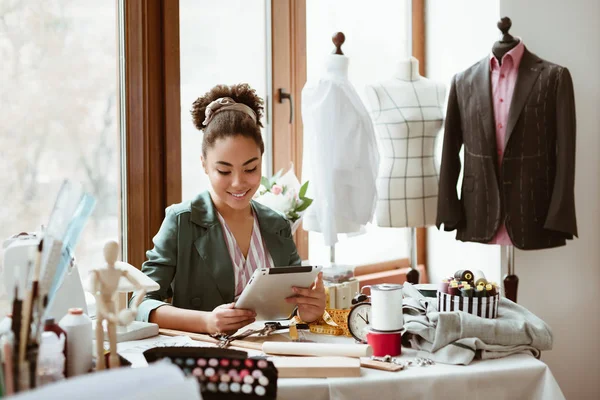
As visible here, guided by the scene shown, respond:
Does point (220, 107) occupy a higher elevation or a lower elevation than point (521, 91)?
lower

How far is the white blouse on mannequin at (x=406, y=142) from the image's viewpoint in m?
3.27

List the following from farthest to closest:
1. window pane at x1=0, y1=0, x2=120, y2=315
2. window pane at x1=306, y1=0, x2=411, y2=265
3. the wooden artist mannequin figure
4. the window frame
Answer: window pane at x1=306, y1=0, x2=411, y2=265 < the window frame < window pane at x1=0, y1=0, x2=120, y2=315 < the wooden artist mannequin figure

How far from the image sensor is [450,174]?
3201mm

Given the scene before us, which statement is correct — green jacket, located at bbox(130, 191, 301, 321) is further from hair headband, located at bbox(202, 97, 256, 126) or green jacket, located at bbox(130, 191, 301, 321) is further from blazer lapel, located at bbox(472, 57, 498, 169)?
blazer lapel, located at bbox(472, 57, 498, 169)

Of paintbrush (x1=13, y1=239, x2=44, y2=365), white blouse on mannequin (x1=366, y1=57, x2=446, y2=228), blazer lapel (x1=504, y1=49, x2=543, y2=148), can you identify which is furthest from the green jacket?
blazer lapel (x1=504, y1=49, x2=543, y2=148)

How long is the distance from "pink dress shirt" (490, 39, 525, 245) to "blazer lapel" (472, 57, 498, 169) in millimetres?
26

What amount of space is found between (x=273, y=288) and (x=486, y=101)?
5.48 feet

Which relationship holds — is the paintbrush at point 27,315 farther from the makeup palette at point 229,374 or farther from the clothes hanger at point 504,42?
the clothes hanger at point 504,42

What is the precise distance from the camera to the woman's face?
211 centimetres

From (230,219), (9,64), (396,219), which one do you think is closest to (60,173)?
(9,64)

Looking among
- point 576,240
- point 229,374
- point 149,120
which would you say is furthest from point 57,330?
point 576,240

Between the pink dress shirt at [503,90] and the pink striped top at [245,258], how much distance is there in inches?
50.3

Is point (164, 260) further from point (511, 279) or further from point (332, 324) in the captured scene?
point (511, 279)

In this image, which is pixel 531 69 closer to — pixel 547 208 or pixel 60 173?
pixel 547 208
